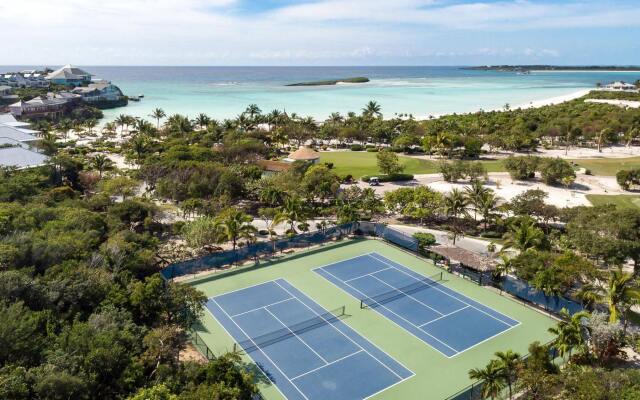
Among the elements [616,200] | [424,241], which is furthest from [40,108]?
[616,200]

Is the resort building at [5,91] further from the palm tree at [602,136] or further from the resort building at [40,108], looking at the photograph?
the palm tree at [602,136]

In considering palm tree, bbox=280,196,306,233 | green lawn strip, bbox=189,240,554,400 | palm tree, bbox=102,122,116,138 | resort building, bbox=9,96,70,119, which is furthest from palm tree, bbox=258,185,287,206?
resort building, bbox=9,96,70,119

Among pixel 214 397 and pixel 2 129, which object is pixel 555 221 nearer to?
pixel 214 397

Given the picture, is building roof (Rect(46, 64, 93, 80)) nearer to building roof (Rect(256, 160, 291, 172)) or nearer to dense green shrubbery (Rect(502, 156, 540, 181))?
building roof (Rect(256, 160, 291, 172))

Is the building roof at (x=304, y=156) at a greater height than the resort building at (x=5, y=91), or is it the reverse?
the resort building at (x=5, y=91)

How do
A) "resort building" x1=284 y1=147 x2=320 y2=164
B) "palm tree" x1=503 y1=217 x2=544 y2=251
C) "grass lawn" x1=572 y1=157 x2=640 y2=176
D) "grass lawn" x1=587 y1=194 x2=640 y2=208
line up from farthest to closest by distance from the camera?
"grass lawn" x1=572 y1=157 x2=640 y2=176 < "resort building" x1=284 y1=147 x2=320 y2=164 < "grass lawn" x1=587 y1=194 x2=640 y2=208 < "palm tree" x1=503 y1=217 x2=544 y2=251

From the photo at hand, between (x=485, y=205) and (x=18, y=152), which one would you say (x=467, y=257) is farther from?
(x=18, y=152)

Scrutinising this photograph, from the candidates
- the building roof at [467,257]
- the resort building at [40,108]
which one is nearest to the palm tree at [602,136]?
the building roof at [467,257]

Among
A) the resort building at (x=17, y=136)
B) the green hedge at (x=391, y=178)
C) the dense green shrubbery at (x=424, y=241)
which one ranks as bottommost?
the dense green shrubbery at (x=424, y=241)
